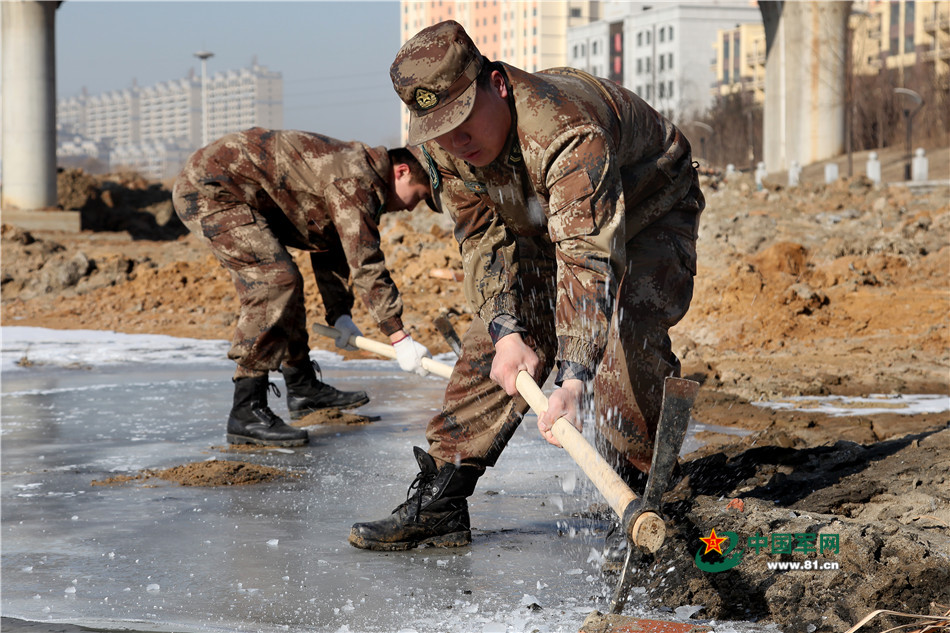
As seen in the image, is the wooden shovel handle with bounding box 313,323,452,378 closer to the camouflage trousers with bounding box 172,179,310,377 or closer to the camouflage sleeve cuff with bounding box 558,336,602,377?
the camouflage trousers with bounding box 172,179,310,377

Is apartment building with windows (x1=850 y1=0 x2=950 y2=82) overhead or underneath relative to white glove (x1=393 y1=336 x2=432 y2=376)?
overhead

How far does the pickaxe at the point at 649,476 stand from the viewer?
248cm

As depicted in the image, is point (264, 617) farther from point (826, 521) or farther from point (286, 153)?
point (286, 153)

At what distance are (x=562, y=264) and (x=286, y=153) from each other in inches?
129

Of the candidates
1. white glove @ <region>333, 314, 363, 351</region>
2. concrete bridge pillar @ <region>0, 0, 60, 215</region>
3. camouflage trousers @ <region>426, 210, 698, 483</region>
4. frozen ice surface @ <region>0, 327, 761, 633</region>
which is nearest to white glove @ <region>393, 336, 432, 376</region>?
frozen ice surface @ <region>0, 327, 761, 633</region>

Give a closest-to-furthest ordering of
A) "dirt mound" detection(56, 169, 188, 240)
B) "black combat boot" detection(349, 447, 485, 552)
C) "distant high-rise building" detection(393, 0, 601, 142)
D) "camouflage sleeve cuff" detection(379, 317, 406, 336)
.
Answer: "black combat boot" detection(349, 447, 485, 552) < "camouflage sleeve cuff" detection(379, 317, 406, 336) < "dirt mound" detection(56, 169, 188, 240) < "distant high-rise building" detection(393, 0, 601, 142)

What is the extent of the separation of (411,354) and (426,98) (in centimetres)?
240

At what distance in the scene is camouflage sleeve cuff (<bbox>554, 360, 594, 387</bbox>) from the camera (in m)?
2.77

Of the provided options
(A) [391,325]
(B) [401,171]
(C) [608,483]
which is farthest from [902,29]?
(C) [608,483]

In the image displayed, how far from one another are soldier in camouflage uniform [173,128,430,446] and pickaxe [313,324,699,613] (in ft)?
8.58

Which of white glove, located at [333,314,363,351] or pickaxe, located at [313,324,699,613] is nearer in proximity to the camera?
pickaxe, located at [313,324,699,613]

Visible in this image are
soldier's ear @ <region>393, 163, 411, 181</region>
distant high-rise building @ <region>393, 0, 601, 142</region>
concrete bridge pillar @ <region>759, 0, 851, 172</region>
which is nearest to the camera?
soldier's ear @ <region>393, 163, 411, 181</region>

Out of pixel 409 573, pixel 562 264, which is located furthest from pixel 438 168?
pixel 409 573

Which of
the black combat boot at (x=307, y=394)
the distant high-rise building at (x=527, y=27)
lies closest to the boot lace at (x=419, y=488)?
the black combat boot at (x=307, y=394)
